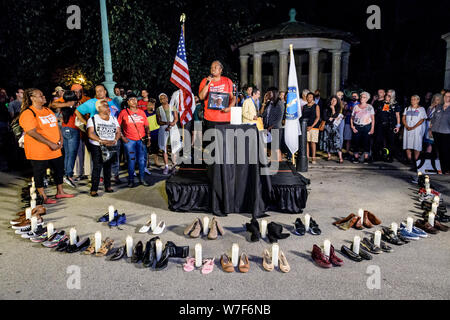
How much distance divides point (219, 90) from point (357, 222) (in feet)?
11.6

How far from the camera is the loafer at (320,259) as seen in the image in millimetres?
4051

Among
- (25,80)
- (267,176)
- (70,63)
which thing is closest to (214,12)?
(70,63)

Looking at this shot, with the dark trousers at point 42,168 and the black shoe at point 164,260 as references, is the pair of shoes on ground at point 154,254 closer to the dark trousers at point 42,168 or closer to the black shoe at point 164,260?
the black shoe at point 164,260

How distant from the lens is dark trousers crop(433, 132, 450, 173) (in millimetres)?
8414

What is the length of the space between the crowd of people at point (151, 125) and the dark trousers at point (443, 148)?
0.07 feet

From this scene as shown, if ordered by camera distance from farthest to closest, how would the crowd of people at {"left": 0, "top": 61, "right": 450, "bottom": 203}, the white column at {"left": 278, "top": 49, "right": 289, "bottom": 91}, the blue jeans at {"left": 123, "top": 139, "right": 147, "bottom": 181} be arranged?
1. the white column at {"left": 278, "top": 49, "right": 289, "bottom": 91}
2. the blue jeans at {"left": 123, "top": 139, "right": 147, "bottom": 181}
3. the crowd of people at {"left": 0, "top": 61, "right": 450, "bottom": 203}

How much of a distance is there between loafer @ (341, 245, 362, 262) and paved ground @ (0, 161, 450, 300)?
0.28ft

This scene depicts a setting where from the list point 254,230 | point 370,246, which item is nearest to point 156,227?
point 254,230

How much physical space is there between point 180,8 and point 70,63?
4875 millimetres

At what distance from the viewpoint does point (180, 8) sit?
13.4 metres

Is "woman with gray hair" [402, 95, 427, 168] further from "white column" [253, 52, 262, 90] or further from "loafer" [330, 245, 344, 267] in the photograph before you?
"white column" [253, 52, 262, 90]

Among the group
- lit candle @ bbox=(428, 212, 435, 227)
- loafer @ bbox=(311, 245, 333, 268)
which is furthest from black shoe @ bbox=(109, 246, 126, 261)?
lit candle @ bbox=(428, 212, 435, 227)

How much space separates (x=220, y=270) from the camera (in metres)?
4.03
